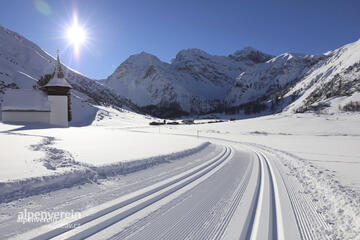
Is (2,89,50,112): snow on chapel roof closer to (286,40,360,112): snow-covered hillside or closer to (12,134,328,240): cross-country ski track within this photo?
(12,134,328,240): cross-country ski track

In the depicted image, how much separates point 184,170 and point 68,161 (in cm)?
422

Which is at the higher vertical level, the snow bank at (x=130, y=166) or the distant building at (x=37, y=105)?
the distant building at (x=37, y=105)

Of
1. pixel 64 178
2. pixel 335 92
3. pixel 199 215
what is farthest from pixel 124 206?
pixel 335 92

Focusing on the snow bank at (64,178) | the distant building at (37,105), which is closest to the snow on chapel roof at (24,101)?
the distant building at (37,105)

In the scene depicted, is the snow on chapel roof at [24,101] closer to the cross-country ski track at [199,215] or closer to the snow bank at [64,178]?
the snow bank at [64,178]

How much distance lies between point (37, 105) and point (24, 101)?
6.91ft

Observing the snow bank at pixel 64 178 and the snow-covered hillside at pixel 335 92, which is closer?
the snow bank at pixel 64 178

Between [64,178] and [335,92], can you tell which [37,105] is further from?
[335,92]

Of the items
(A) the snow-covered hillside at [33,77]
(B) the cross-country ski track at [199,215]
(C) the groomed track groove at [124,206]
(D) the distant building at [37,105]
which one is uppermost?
(A) the snow-covered hillside at [33,77]

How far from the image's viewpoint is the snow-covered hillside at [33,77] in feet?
194

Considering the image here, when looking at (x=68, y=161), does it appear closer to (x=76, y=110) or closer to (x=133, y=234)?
(x=133, y=234)

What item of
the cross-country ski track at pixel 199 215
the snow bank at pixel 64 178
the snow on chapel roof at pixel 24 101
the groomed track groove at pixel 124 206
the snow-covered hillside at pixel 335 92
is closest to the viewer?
the groomed track groove at pixel 124 206

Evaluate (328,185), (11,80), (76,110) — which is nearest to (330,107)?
(328,185)

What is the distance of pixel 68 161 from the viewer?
630cm
